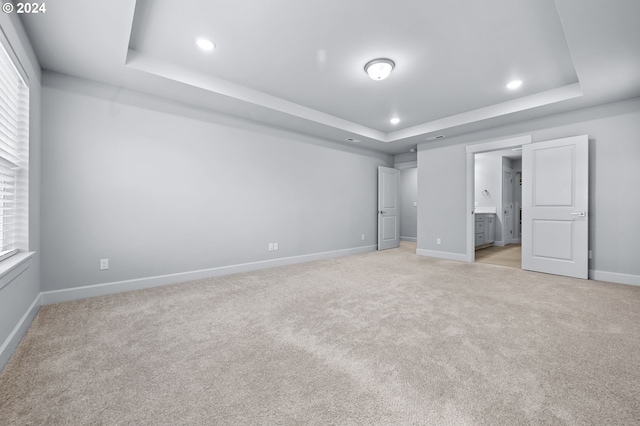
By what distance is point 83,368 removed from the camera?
1.73 meters

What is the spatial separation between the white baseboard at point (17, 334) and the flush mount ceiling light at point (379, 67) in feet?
12.7

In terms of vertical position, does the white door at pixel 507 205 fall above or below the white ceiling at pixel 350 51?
below

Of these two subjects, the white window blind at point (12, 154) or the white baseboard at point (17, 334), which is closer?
the white baseboard at point (17, 334)

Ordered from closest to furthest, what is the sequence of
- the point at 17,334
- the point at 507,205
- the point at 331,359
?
the point at 331,359 < the point at 17,334 < the point at 507,205

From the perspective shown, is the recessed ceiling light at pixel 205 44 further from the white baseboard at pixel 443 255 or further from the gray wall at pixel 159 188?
the white baseboard at pixel 443 255

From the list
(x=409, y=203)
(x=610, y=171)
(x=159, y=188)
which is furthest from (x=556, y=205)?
(x=159, y=188)

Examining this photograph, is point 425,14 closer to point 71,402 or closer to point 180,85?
point 180,85

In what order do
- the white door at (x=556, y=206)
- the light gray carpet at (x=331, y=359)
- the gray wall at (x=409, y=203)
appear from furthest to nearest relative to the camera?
the gray wall at (x=409, y=203) → the white door at (x=556, y=206) → the light gray carpet at (x=331, y=359)

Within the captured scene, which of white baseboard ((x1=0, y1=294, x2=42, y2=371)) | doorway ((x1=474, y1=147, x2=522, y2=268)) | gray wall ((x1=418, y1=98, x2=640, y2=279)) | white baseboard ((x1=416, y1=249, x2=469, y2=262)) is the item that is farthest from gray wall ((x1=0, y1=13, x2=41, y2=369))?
doorway ((x1=474, y1=147, x2=522, y2=268))

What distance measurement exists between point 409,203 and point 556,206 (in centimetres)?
442

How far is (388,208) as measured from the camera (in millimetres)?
6883

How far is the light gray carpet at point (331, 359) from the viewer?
1.37 m

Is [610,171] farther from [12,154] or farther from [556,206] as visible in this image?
[12,154]

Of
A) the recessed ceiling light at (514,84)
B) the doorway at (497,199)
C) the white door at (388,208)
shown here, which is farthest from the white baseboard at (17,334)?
the doorway at (497,199)
